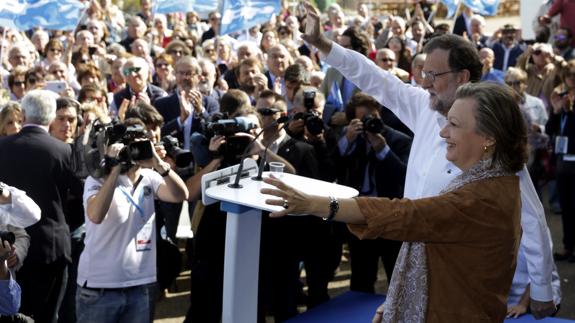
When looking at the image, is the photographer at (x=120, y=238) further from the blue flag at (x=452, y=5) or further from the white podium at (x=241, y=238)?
the blue flag at (x=452, y=5)

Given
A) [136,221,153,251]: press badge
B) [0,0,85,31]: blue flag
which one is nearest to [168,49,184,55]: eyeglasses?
[0,0,85,31]: blue flag

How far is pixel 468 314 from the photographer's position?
295 cm

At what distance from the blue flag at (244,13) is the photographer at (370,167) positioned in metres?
4.04

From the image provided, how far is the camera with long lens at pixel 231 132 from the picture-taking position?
4.71m

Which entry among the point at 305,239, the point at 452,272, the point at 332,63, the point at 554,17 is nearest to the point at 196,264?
the point at 305,239

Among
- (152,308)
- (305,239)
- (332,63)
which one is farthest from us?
(305,239)

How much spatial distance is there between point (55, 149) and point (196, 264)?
115cm

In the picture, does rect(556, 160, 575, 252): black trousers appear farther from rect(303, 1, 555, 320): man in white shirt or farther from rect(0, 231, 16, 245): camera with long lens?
rect(0, 231, 16, 245): camera with long lens

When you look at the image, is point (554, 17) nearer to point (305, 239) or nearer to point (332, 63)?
point (305, 239)

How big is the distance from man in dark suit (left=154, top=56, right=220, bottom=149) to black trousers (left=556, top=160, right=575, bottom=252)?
3353 millimetres

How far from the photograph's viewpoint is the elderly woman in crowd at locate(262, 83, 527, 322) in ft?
9.23

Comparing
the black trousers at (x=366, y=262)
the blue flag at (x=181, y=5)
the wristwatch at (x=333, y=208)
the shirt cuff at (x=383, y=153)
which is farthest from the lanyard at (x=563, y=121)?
the wristwatch at (x=333, y=208)

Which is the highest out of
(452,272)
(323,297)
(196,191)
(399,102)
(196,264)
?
(399,102)

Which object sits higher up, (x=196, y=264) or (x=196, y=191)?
(x=196, y=191)
